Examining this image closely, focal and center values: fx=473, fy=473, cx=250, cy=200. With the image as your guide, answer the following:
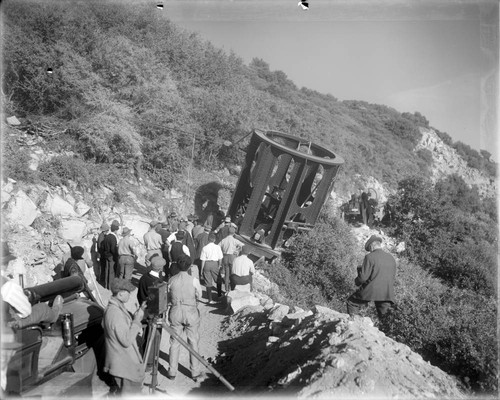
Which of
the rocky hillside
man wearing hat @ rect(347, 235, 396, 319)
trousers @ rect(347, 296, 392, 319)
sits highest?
the rocky hillside

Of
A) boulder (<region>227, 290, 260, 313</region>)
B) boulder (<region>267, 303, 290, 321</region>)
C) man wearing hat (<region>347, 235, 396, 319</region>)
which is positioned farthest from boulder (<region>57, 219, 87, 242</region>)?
man wearing hat (<region>347, 235, 396, 319</region>)

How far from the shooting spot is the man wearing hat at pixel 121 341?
14.5 feet

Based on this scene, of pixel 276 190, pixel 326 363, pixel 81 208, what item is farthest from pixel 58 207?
pixel 326 363

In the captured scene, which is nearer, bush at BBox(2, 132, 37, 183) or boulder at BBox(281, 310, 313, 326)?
boulder at BBox(281, 310, 313, 326)

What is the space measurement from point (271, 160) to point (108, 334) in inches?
349

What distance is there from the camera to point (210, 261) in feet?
30.0

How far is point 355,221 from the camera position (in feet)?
62.4

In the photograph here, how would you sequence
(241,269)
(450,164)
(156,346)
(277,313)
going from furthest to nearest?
(450,164) → (241,269) → (277,313) → (156,346)

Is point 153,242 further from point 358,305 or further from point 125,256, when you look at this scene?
point 358,305

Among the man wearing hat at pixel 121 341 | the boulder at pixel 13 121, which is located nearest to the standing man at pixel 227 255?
the man wearing hat at pixel 121 341

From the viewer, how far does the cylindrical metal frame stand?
12680 millimetres

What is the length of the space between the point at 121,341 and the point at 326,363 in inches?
83.2

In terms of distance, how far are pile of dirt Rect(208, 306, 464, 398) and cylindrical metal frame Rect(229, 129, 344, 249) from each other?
5660 mm

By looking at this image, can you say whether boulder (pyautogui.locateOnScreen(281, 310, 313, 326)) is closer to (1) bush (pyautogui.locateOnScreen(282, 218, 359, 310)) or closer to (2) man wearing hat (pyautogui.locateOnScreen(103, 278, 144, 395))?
(2) man wearing hat (pyautogui.locateOnScreen(103, 278, 144, 395))
